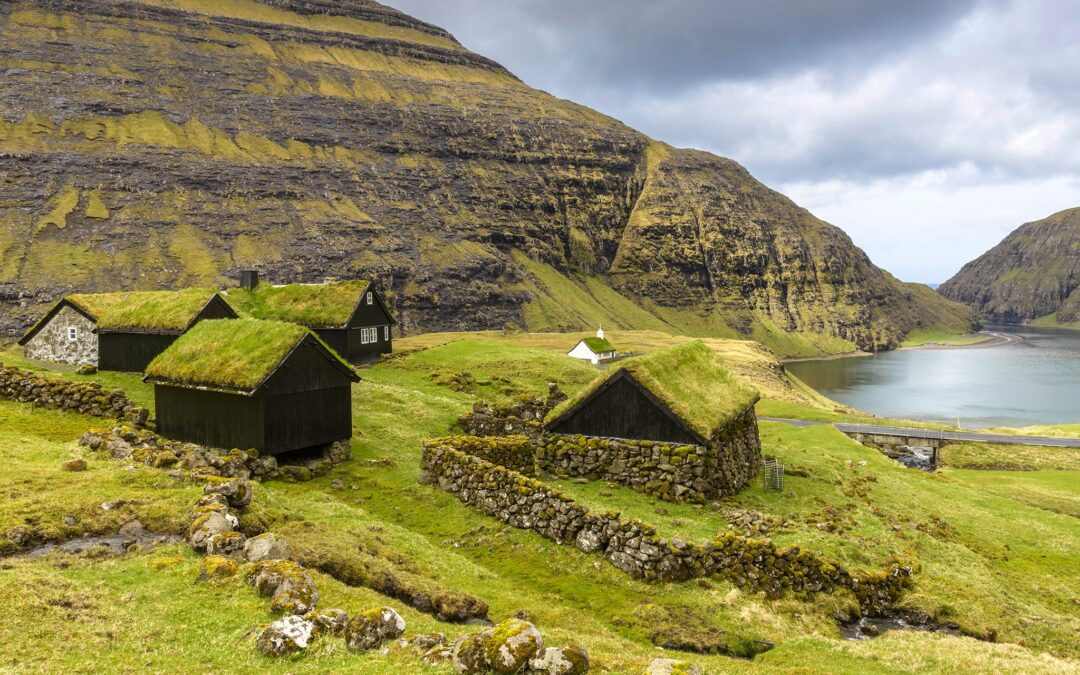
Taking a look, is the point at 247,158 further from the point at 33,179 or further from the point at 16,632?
the point at 16,632

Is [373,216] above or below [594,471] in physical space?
above

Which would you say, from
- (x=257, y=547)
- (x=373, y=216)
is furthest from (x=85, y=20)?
(x=257, y=547)

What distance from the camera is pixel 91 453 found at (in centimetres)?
2103

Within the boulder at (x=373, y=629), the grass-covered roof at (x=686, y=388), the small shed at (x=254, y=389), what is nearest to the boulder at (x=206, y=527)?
the boulder at (x=373, y=629)

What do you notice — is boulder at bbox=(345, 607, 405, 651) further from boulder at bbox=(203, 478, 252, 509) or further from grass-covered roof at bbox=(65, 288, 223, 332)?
grass-covered roof at bbox=(65, 288, 223, 332)

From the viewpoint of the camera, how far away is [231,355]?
28016 millimetres

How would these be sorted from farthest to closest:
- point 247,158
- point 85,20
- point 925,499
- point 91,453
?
1. point 85,20
2. point 247,158
3. point 925,499
4. point 91,453

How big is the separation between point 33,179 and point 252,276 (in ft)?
350

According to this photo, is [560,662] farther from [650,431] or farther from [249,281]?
[249,281]

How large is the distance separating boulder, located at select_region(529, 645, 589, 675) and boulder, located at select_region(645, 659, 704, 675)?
113 centimetres

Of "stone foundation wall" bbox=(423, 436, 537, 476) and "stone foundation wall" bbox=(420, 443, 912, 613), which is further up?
"stone foundation wall" bbox=(423, 436, 537, 476)

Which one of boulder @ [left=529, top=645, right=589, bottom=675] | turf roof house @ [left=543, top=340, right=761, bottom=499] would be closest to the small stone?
boulder @ [left=529, top=645, right=589, bottom=675]

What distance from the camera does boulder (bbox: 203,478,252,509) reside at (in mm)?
16791

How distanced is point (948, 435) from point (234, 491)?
200ft
